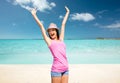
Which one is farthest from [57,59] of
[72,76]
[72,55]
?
[72,55]

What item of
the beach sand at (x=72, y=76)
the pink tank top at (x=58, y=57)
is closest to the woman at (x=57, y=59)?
the pink tank top at (x=58, y=57)

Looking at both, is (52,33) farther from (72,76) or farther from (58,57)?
(72,76)

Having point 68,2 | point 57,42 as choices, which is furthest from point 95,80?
point 68,2

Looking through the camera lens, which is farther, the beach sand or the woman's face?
the beach sand

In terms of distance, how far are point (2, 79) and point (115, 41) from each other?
13983 mm

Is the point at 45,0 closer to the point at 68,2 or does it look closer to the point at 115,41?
the point at 68,2

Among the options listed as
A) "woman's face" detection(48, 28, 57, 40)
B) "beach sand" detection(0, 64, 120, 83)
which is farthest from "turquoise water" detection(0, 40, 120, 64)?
"woman's face" detection(48, 28, 57, 40)

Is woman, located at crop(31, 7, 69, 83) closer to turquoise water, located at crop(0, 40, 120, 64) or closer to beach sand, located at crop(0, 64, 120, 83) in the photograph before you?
beach sand, located at crop(0, 64, 120, 83)

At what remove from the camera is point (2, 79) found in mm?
4676

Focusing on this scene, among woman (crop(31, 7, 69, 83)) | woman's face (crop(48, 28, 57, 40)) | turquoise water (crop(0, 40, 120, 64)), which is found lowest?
woman (crop(31, 7, 69, 83))

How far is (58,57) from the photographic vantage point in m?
2.40

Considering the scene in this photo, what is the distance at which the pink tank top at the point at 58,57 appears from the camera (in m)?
2.38

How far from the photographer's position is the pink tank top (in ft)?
7.82

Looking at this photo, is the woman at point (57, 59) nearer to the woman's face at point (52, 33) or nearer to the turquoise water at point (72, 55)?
the woman's face at point (52, 33)
